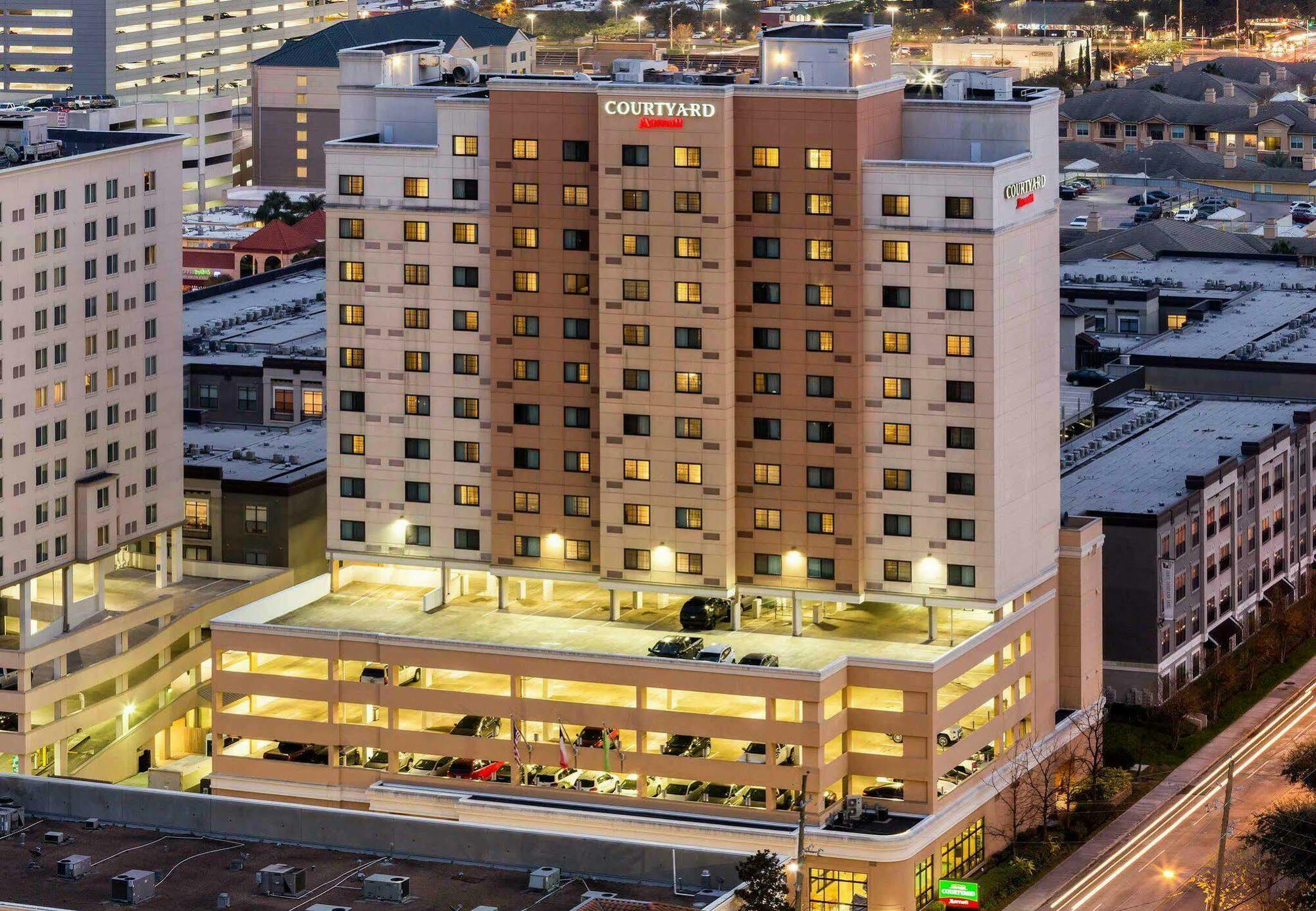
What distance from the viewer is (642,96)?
18125 centimetres

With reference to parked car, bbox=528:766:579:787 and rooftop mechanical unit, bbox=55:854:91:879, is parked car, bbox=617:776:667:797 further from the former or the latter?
rooftop mechanical unit, bbox=55:854:91:879

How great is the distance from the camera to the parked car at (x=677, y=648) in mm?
179125

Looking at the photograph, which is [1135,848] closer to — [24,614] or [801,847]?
[801,847]

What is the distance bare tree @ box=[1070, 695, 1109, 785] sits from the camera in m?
196

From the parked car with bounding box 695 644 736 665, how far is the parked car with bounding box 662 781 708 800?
7.24 meters

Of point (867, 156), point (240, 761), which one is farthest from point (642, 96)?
point (240, 761)

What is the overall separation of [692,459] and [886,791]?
23389 millimetres

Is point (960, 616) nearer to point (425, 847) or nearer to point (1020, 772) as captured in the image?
point (1020, 772)

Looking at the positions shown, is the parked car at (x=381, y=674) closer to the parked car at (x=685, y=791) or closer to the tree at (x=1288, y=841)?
the parked car at (x=685, y=791)

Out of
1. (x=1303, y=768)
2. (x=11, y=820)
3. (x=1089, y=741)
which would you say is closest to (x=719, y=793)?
(x=1089, y=741)

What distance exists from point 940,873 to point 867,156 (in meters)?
43.2

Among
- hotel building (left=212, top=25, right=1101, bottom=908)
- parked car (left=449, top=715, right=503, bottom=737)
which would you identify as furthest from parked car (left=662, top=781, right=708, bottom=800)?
parked car (left=449, top=715, right=503, bottom=737)

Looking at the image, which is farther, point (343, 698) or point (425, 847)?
point (343, 698)

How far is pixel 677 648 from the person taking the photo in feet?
589
